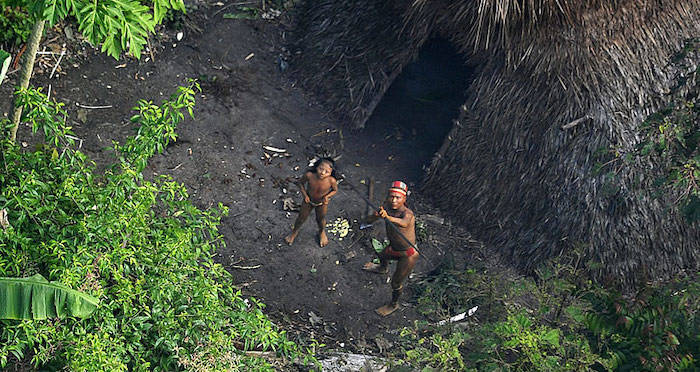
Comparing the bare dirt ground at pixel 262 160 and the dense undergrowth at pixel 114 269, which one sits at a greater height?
the dense undergrowth at pixel 114 269

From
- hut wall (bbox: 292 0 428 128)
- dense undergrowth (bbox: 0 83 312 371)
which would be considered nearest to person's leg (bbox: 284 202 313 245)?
hut wall (bbox: 292 0 428 128)

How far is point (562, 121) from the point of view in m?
7.19

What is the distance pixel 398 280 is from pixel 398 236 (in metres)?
0.42

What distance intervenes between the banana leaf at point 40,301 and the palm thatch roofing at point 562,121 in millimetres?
4358

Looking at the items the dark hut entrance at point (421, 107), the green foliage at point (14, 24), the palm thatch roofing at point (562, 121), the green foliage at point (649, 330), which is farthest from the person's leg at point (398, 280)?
the green foliage at point (14, 24)

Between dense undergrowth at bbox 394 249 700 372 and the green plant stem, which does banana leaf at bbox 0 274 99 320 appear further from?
dense undergrowth at bbox 394 249 700 372

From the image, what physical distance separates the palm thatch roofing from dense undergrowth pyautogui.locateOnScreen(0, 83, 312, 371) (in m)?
3.43

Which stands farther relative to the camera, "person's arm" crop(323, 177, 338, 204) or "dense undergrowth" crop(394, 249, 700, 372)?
"person's arm" crop(323, 177, 338, 204)

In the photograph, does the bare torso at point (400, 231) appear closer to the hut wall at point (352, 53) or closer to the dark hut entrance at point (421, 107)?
the dark hut entrance at point (421, 107)

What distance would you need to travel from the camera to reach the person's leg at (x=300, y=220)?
707 cm

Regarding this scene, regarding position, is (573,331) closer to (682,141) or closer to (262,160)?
(682,141)

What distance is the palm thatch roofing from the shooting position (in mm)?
7066

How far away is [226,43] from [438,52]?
2514 millimetres

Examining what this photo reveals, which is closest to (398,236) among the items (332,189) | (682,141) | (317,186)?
(332,189)
